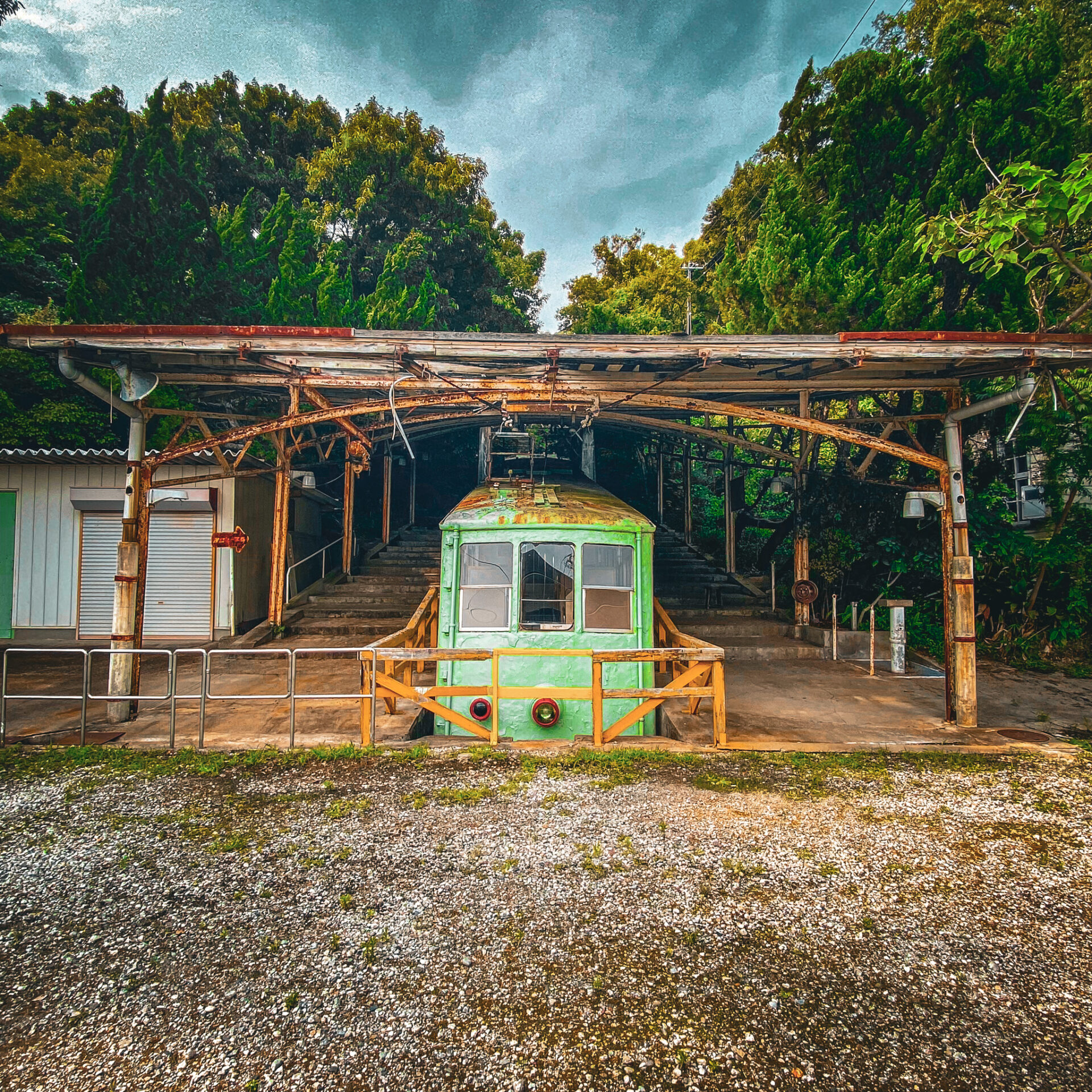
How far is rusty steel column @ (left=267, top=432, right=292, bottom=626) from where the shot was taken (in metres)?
10.2

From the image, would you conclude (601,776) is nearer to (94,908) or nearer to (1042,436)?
(94,908)

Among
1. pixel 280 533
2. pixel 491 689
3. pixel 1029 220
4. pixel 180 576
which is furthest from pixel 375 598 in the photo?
pixel 1029 220

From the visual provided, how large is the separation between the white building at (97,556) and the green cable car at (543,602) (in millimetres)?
6788

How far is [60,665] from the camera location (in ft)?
30.0

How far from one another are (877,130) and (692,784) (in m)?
11.0

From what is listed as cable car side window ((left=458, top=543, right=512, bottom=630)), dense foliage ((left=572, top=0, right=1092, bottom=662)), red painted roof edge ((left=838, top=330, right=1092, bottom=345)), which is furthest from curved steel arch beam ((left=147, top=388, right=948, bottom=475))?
dense foliage ((left=572, top=0, right=1092, bottom=662))

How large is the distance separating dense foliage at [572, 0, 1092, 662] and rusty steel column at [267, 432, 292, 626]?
894 centimetres

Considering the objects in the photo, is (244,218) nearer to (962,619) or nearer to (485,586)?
(485,586)

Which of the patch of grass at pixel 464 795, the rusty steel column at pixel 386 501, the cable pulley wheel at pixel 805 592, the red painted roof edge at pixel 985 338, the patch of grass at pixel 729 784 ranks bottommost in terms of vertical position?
the patch of grass at pixel 464 795

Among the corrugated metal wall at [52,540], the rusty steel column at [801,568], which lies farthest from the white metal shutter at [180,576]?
the rusty steel column at [801,568]

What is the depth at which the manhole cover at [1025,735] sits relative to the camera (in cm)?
580

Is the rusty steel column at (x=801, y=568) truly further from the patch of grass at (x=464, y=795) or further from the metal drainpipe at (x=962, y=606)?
the patch of grass at (x=464, y=795)

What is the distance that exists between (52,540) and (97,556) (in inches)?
33.5

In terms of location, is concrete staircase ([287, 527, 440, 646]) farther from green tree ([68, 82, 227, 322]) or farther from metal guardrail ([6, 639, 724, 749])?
green tree ([68, 82, 227, 322])
